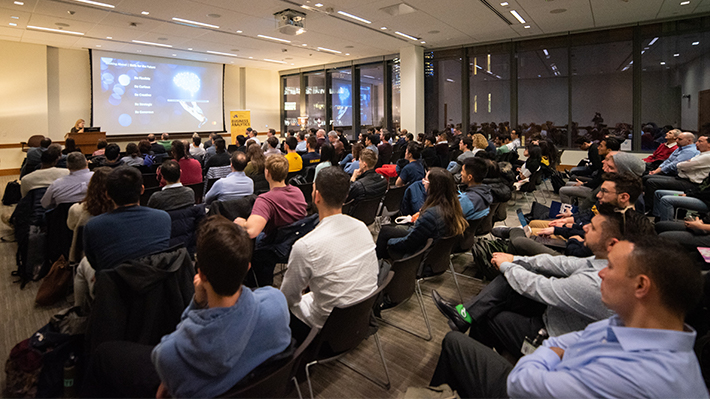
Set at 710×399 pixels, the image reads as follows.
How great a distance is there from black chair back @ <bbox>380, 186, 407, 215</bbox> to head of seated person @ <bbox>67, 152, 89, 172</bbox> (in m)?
3.19

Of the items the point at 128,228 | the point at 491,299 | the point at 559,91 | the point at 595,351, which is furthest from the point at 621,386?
the point at 559,91

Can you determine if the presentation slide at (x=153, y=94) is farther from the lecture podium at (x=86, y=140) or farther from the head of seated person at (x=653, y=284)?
the head of seated person at (x=653, y=284)

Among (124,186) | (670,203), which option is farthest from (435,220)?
(670,203)

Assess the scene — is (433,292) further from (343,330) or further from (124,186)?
(124,186)

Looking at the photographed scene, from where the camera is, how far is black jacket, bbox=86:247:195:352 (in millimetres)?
1803

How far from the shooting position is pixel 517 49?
11.6 metres

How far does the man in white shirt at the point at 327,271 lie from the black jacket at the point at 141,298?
1.78ft

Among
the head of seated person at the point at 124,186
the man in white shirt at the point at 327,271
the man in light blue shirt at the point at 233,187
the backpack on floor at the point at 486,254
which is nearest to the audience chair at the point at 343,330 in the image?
the man in white shirt at the point at 327,271

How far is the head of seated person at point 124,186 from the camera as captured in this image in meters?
→ 2.24

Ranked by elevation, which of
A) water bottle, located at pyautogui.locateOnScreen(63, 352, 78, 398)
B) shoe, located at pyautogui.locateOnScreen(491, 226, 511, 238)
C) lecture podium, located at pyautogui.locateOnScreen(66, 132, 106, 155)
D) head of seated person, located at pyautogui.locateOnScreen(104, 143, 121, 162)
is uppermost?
lecture podium, located at pyautogui.locateOnScreen(66, 132, 106, 155)

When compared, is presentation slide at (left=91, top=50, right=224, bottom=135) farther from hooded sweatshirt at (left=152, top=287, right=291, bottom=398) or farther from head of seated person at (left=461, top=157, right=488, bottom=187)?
hooded sweatshirt at (left=152, top=287, right=291, bottom=398)

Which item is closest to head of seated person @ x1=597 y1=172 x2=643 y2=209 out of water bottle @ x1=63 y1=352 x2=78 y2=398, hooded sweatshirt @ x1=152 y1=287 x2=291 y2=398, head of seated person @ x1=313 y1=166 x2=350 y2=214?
head of seated person @ x1=313 y1=166 x2=350 y2=214

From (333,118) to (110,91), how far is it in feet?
25.9

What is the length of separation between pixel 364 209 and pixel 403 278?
1.92 metres
